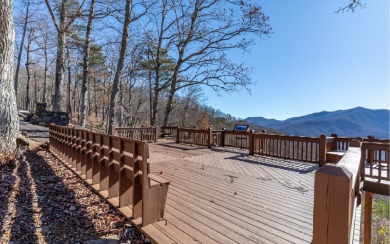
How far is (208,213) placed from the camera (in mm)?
2996

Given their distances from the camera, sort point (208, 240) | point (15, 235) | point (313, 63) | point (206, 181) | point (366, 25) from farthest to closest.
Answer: point (313, 63)
point (366, 25)
point (206, 181)
point (15, 235)
point (208, 240)

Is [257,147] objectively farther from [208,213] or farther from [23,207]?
[23,207]

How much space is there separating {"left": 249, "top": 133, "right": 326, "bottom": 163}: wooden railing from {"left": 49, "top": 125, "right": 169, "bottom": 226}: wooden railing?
5.35m

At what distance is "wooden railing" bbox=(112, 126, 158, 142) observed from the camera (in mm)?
10125

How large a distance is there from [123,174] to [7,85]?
182 inches

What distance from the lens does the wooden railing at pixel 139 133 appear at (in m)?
10.1

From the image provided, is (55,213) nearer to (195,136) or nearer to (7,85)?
(7,85)

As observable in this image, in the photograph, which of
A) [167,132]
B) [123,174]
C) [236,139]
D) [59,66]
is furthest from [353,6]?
[59,66]

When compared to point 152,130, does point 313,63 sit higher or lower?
higher

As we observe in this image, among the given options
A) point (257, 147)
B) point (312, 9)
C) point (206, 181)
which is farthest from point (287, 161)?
point (312, 9)

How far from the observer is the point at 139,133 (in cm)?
1095

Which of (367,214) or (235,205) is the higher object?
(235,205)

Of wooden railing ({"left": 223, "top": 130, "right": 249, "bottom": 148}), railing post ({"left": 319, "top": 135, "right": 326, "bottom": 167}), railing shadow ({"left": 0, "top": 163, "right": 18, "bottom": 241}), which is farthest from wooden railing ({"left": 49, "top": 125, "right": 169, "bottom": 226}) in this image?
wooden railing ({"left": 223, "top": 130, "right": 249, "bottom": 148})

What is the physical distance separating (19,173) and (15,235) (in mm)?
2760
